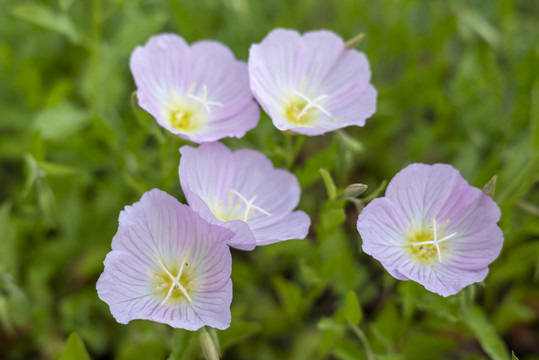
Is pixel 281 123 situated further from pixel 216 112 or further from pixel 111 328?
pixel 111 328

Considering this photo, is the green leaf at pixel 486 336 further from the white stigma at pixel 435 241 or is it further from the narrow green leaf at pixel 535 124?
the narrow green leaf at pixel 535 124

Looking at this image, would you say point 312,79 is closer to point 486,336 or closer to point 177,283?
point 177,283

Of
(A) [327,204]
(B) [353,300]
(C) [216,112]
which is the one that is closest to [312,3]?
(C) [216,112]

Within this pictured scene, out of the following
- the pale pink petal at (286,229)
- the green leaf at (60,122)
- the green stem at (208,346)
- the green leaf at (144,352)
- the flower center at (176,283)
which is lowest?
the green leaf at (144,352)

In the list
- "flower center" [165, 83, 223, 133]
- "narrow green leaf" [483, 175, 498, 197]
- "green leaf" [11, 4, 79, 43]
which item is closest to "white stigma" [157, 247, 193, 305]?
"flower center" [165, 83, 223, 133]

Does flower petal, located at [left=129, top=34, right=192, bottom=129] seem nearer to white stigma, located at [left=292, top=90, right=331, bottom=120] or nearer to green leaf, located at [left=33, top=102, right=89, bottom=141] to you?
white stigma, located at [left=292, top=90, right=331, bottom=120]

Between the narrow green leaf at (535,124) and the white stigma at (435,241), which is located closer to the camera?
the white stigma at (435,241)

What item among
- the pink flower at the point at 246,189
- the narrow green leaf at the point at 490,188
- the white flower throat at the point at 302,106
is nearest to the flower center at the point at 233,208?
the pink flower at the point at 246,189
